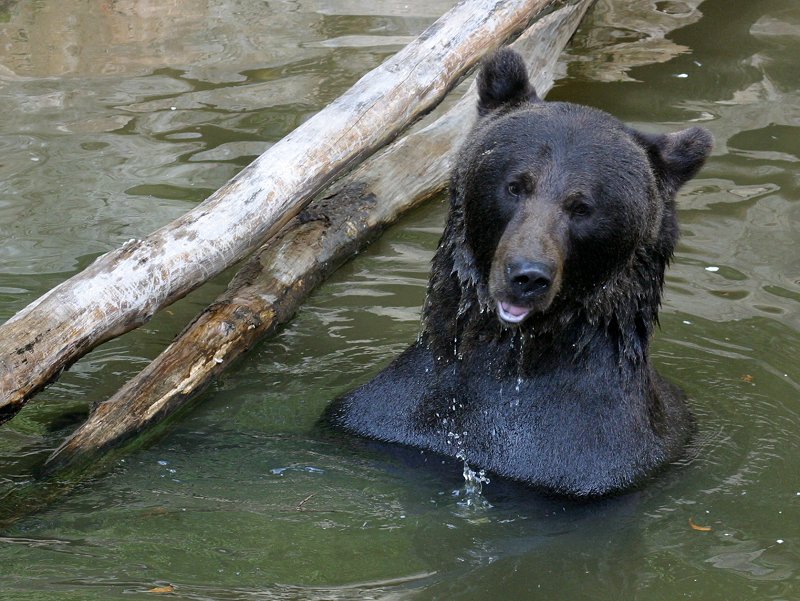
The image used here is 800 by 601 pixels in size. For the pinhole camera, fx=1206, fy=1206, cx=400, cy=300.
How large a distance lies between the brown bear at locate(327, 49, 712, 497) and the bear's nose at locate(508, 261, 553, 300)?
0.03 ft

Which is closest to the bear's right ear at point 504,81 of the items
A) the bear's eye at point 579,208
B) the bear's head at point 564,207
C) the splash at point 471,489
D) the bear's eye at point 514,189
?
the bear's head at point 564,207

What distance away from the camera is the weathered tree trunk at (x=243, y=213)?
5.71 m

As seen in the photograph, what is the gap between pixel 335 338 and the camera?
26.1 feet

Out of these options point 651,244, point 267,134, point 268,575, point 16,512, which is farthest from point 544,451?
point 267,134

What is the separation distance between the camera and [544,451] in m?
6.17

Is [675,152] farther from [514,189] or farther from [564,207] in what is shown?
[514,189]

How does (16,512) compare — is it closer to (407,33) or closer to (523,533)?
(523,533)

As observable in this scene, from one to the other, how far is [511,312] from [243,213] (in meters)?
1.96

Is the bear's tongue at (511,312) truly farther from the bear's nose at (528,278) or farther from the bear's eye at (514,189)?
the bear's eye at (514,189)

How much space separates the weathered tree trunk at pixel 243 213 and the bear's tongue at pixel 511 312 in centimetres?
185

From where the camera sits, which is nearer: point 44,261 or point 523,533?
point 523,533

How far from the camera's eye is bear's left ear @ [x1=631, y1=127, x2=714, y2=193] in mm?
6125

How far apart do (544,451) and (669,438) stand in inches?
30.3

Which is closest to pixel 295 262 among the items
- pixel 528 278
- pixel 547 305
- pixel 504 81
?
pixel 504 81
